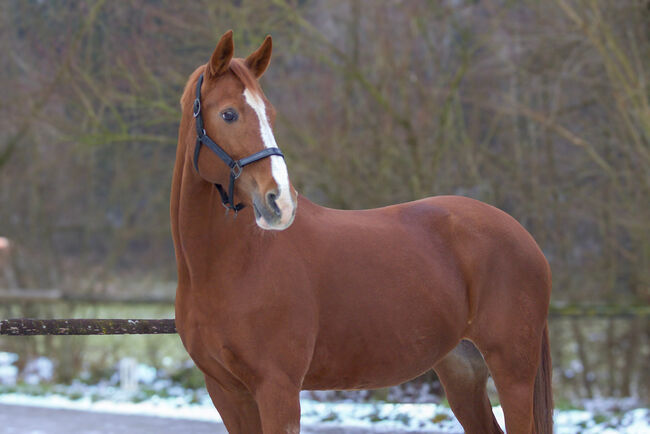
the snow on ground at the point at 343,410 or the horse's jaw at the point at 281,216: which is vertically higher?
the horse's jaw at the point at 281,216

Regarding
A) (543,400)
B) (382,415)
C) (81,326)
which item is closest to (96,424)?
(382,415)

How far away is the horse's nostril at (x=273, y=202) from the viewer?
2332mm

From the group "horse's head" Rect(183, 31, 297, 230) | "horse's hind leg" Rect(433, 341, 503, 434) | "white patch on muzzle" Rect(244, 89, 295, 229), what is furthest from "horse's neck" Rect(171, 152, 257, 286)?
"horse's hind leg" Rect(433, 341, 503, 434)

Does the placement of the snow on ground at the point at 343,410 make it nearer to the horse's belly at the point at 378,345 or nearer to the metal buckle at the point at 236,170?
the horse's belly at the point at 378,345

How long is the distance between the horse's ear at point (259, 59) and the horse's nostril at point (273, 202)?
583 mm

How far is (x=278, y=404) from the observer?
2.51 meters

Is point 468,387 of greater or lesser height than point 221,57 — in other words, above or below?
below

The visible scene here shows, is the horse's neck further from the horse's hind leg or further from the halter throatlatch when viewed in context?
the horse's hind leg

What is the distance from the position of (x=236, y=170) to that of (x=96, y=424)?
487 cm

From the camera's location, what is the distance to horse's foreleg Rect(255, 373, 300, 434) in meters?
2.50

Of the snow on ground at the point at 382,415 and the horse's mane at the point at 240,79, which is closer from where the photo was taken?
the horse's mane at the point at 240,79

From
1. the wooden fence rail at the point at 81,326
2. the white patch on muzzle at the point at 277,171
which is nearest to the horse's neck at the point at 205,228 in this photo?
the white patch on muzzle at the point at 277,171

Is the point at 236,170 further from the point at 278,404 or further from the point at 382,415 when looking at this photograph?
the point at 382,415

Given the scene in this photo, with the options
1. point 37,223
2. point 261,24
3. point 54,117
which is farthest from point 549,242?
point 37,223
